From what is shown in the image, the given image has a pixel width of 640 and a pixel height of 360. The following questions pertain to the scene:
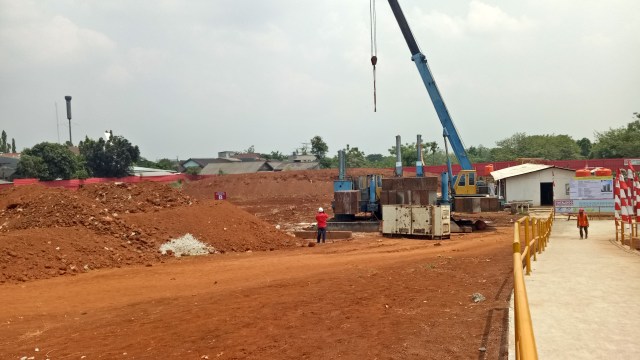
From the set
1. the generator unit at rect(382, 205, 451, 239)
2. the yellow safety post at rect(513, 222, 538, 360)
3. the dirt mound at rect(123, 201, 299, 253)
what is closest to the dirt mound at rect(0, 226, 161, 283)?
the dirt mound at rect(123, 201, 299, 253)

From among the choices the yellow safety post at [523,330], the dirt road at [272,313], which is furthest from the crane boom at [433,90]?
the yellow safety post at [523,330]

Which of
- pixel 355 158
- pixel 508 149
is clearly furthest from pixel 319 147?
pixel 508 149

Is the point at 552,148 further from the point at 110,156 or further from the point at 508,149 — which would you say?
the point at 110,156

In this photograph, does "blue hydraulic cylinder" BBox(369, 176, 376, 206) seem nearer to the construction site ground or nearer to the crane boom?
the crane boom

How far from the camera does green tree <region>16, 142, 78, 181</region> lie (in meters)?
57.6

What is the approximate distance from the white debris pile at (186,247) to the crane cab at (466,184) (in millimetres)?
13013

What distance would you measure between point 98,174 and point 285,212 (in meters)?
34.8

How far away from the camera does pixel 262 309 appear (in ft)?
28.7

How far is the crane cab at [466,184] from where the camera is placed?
2661cm

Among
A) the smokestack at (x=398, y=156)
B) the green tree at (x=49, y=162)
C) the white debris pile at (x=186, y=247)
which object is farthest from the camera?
the green tree at (x=49, y=162)

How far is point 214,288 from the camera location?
11.8 metres

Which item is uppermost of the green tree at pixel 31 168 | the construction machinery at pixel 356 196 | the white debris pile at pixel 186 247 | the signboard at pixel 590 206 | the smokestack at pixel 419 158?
the green tree at pixel 31 168

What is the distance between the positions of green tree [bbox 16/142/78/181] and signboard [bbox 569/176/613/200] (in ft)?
171

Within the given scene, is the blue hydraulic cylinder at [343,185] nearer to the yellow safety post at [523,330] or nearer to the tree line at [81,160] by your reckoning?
the yellow safety post at [523,330]
